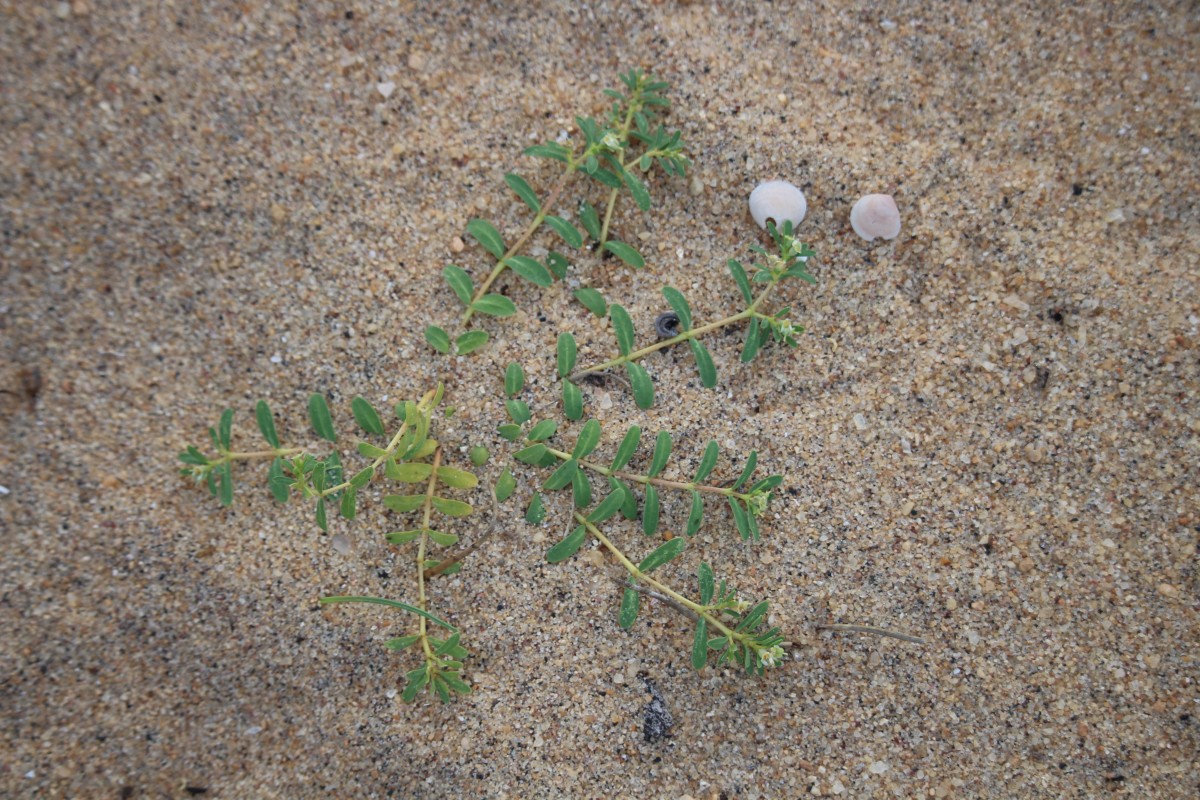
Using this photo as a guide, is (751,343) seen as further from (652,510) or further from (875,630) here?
(875,630)

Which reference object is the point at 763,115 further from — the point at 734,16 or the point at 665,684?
the point at 665,684

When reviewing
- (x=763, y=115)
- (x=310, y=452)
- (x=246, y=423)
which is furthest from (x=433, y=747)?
(x=763, y=115)

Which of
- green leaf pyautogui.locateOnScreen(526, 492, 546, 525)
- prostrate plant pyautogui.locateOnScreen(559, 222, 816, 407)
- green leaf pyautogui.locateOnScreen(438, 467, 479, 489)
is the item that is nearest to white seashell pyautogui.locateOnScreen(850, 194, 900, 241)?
prostrate plant pyautogui.locateOnScreen(559, 222, 816, 407)

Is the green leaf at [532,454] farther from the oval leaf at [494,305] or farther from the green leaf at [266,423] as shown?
the green leaf at [266,423]

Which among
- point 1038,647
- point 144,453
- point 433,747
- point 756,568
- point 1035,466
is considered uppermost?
point 1035,466

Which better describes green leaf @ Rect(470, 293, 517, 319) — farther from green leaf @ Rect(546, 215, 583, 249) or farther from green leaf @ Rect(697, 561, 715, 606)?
green leaf @ Rect(697, 561, 715, 606)

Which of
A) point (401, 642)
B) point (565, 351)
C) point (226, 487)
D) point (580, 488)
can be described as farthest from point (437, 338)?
point (401, 642)

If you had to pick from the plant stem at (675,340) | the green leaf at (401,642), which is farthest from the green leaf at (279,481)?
the plant stem at (675,340)
